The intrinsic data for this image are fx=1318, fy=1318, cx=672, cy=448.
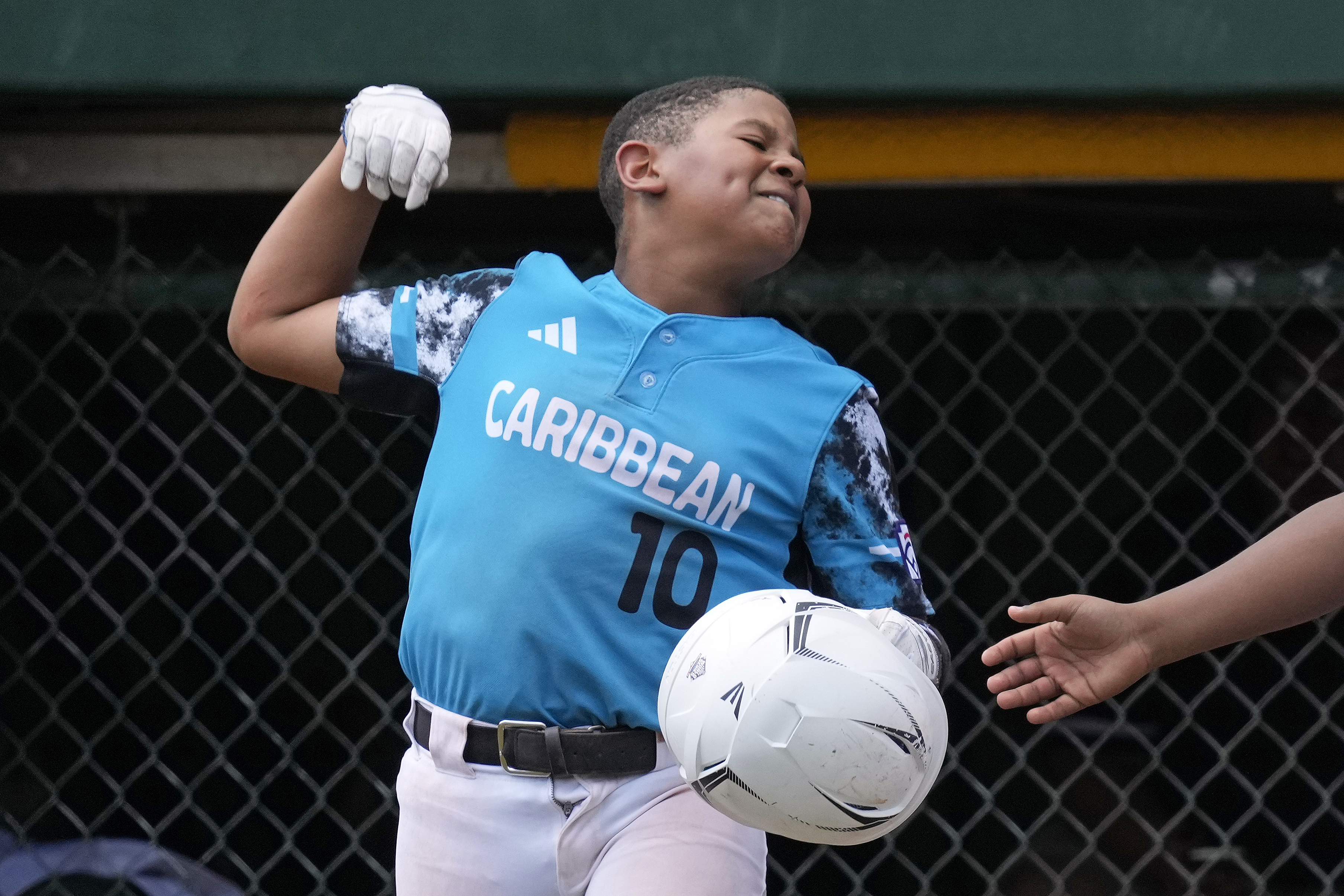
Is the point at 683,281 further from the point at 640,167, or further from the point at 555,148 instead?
the point at 555,148

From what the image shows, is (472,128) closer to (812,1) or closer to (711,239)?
(812,1)

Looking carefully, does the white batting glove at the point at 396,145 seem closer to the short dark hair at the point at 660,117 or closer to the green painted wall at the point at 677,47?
the short dark hair at the point at 660,117

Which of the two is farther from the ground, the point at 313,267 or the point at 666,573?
the point at 313,267

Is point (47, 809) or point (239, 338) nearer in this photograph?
point (239, 338)

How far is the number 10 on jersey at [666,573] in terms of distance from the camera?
1.67 m

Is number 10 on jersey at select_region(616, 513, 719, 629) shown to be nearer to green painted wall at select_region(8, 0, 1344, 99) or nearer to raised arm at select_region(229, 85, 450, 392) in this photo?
raised arm at select_region(229, 85, 450, 392)

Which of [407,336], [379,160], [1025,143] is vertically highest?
[1025,143]

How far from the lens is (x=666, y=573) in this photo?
168 centimetres

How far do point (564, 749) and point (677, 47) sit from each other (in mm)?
1524

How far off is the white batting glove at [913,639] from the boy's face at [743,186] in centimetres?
52

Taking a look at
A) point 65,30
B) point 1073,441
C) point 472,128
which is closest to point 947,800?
→ point 1073,441

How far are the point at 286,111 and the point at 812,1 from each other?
113 cm

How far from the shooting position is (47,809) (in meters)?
3.47

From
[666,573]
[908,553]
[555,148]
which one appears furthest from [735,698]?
[555,148]
